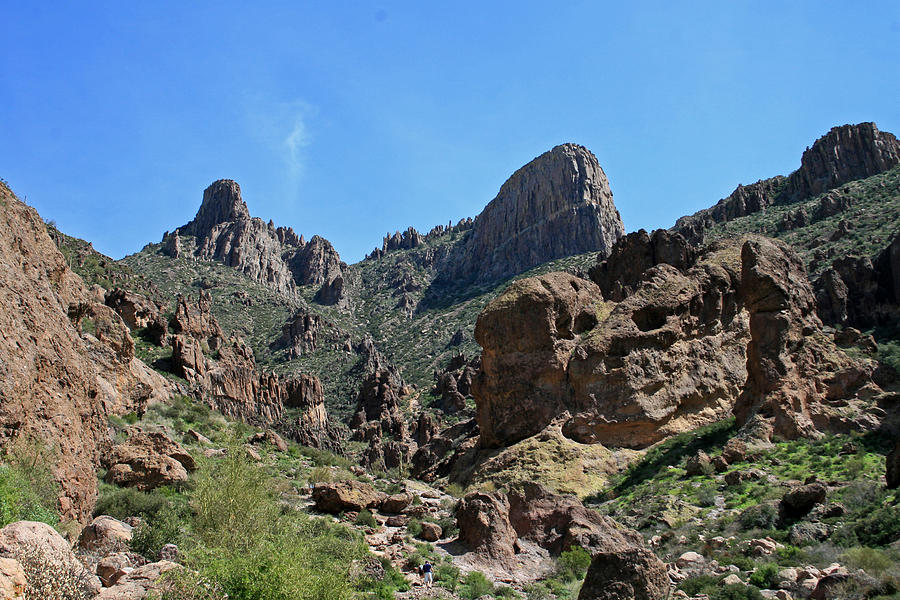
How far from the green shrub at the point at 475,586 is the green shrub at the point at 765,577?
5.74m

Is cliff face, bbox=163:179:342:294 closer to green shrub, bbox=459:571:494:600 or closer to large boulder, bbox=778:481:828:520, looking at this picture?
green shrub, bbox=459:571:494:600

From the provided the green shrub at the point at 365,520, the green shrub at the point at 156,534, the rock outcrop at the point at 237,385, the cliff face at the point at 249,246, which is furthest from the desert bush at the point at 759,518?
the cliff face at the point at 249,246

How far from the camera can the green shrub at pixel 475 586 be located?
1490 cm

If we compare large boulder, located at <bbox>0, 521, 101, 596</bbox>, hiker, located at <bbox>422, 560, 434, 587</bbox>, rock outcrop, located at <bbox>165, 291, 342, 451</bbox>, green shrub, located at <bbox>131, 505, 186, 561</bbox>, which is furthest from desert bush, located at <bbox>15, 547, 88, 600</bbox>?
rock outcrop, located at <bbox>165, 291, 342, 451</bbox>

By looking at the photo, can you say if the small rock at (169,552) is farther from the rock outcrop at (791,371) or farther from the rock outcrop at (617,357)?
the rock outcrop at (791,371)

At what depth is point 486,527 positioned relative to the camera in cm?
1823

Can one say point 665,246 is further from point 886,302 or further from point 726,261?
point 886,302

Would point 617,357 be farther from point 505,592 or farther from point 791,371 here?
point 505,592

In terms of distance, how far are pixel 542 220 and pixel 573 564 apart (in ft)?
430

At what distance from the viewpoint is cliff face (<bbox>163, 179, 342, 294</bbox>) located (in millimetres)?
133125

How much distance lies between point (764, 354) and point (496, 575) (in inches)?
568

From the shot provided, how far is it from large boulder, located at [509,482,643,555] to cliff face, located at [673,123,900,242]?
66658mm

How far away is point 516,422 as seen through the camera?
3197cm

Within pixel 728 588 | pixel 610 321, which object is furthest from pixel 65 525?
pixel 610 321
